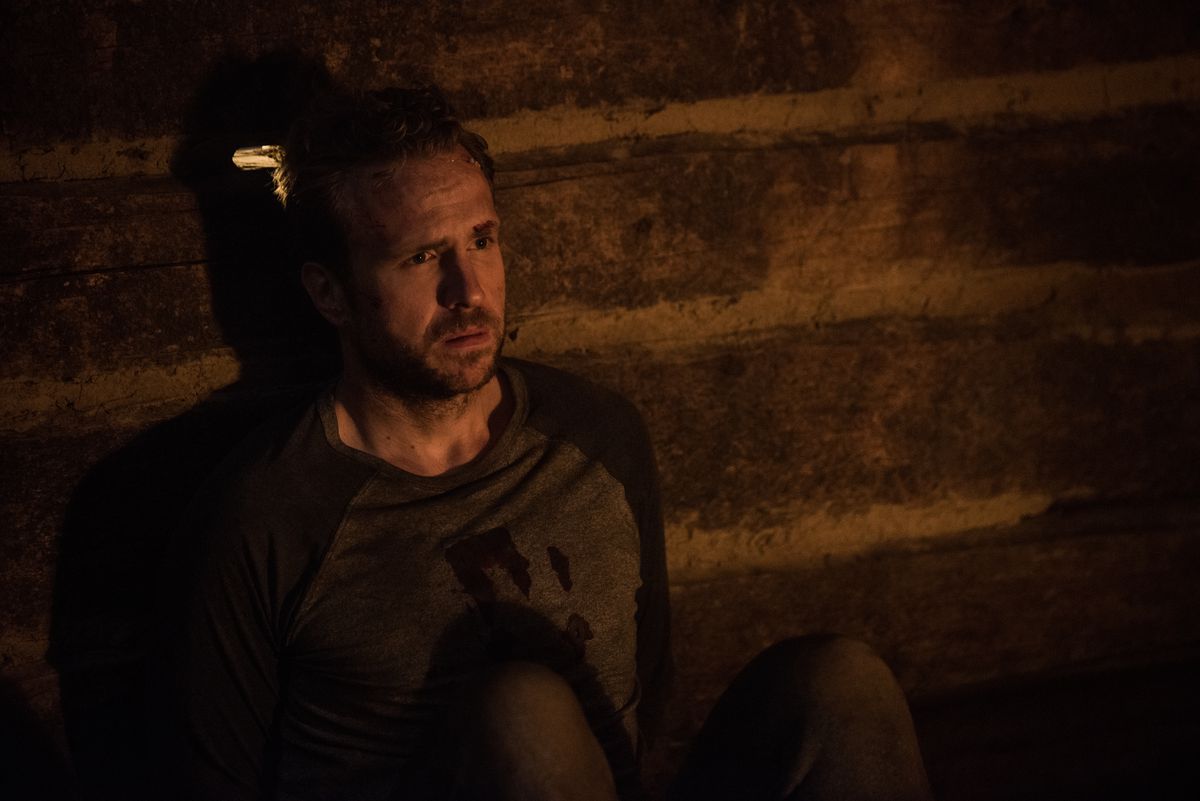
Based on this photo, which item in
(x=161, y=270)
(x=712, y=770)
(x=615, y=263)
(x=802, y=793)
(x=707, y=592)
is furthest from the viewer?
(x=707, y=592)

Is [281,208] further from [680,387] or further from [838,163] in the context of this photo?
[838,163]

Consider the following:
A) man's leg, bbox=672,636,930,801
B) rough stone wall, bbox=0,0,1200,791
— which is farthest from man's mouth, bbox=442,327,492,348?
man's leg, bbox=672,636,930,801

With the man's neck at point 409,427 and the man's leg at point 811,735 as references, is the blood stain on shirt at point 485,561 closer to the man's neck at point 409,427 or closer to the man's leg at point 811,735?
the man's neck at point 409,427

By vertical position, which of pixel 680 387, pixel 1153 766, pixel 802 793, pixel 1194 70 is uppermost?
pixel 1194 70

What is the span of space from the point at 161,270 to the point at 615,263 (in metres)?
0.82

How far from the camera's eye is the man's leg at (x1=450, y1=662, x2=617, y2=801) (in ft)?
3.71

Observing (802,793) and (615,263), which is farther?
(615,263)

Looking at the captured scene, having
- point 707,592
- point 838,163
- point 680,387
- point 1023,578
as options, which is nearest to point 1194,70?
point 838,163

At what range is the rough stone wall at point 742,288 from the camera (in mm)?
1576

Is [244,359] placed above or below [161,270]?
below

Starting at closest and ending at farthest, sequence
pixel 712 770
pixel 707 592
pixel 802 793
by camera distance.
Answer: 1. pixel 802 793
2. pixel 712 770
3. pixel 707 592

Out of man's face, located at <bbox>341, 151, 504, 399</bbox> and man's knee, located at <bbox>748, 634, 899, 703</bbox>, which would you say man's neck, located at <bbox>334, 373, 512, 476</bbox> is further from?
man's knee, located at <bbox>748, 634, 899, 703</bbox>

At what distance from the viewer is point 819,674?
135 cm

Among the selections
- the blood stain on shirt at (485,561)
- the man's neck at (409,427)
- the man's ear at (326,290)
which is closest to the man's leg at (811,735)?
the blood stain on shirt at (485,561)
